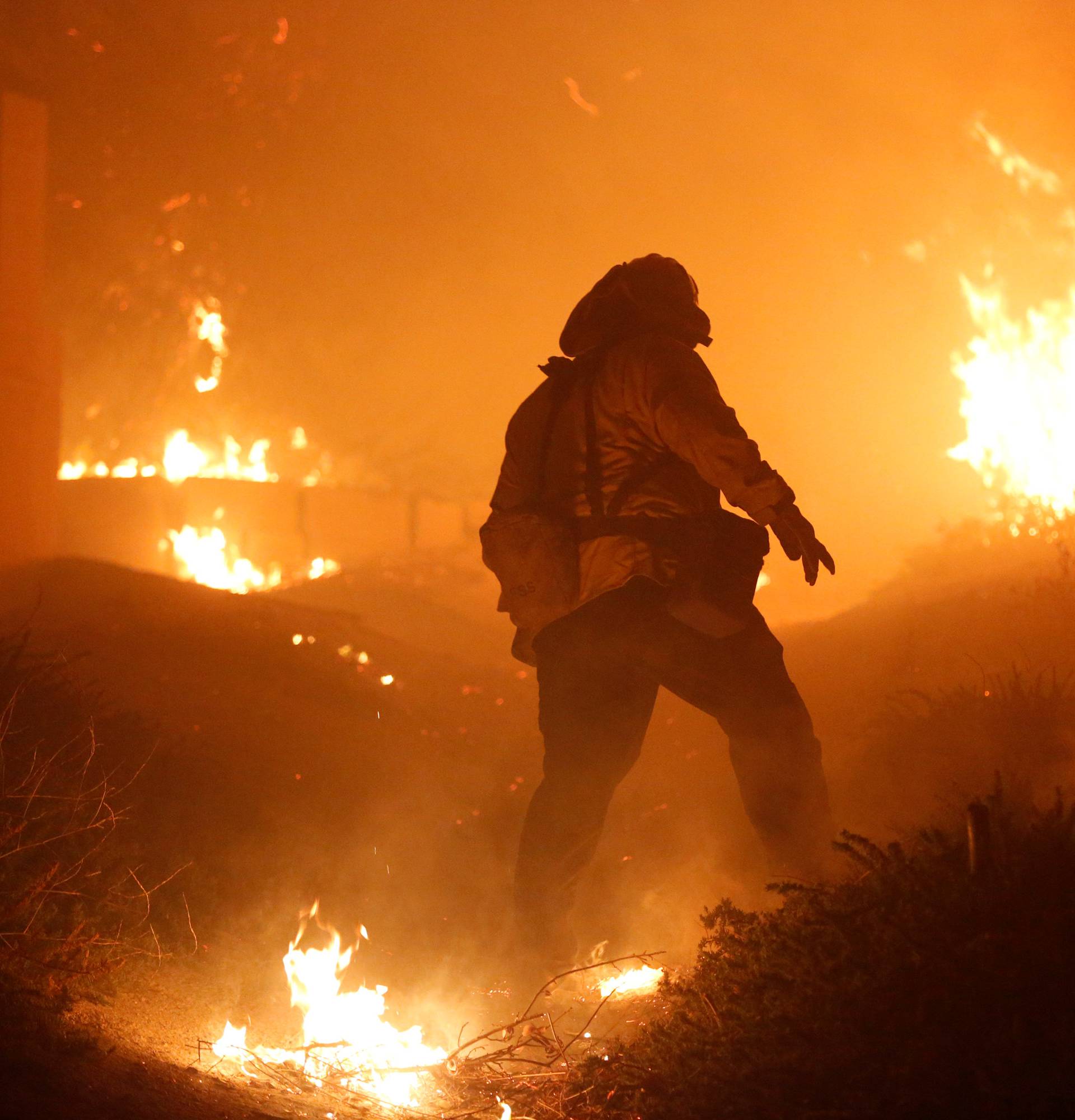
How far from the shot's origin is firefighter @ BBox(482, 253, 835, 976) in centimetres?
302

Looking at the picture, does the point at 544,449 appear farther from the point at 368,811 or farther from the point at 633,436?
the point at 368,811

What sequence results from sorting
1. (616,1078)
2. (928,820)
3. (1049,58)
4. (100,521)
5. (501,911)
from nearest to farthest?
(616,1078), (928,820), (501,911), (1049,58), (100,521)

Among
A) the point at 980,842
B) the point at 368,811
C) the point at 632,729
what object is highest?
the point at 368,811

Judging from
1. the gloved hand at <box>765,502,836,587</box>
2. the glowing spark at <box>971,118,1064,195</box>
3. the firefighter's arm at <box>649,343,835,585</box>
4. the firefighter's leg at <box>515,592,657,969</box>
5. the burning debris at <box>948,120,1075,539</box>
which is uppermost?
the glowing spark at <box>971,118,1064,195</box>

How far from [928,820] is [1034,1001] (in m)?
1.65

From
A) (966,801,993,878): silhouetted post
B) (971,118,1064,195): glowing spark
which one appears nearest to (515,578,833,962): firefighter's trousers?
(966,801,993,878): silhouetted post

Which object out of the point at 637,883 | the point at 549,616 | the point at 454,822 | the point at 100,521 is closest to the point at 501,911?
the point at 637,883

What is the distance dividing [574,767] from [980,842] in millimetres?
1289

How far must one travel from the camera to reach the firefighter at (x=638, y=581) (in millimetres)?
3018

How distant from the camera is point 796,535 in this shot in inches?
115

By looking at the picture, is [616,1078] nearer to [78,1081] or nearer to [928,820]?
[78,1081]

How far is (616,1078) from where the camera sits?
2561mm

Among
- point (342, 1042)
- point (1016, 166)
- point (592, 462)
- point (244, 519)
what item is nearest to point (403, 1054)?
point (342, 1042)

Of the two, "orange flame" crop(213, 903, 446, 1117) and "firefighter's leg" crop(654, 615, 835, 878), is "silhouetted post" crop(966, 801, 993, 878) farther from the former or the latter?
"orange flame" crop(213, 903, 446, 1117)
